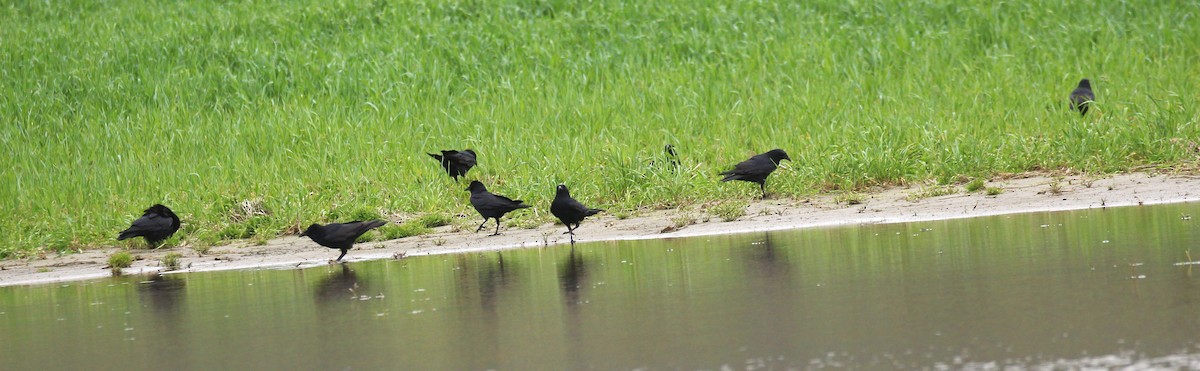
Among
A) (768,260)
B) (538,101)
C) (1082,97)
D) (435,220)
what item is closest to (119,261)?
(435,220)

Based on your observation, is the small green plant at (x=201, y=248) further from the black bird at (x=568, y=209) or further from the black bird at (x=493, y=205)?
the black bird at (x=568, y=209)

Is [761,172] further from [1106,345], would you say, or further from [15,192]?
[15,192]

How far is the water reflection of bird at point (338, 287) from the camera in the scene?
745cm

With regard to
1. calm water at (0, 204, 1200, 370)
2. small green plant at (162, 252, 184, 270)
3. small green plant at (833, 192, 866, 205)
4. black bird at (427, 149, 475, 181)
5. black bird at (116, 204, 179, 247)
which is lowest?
calm water at (0, 204, 1200, 370)

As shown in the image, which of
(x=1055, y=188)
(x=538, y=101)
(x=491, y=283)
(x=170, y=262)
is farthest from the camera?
(x=538, y=101)

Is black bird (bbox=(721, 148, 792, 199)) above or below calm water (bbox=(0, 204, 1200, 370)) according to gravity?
above

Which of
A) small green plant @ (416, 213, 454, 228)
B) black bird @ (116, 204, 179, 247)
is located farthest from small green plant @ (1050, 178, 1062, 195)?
black bird @ (116, 204, 179, 247)

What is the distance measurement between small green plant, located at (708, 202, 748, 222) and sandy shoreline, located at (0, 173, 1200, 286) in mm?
83

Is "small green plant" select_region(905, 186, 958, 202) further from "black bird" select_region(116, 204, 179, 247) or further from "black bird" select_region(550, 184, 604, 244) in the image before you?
"black bird" select_region(116, 204, 179, 247)

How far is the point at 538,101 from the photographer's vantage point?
16797mm

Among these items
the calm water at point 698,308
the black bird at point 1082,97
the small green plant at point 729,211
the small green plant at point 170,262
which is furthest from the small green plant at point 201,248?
the black bird at point 1082,97

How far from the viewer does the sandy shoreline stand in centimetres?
1007

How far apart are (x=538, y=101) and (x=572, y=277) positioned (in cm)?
931

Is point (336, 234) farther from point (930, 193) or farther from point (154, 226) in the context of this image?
point (930, 193)
